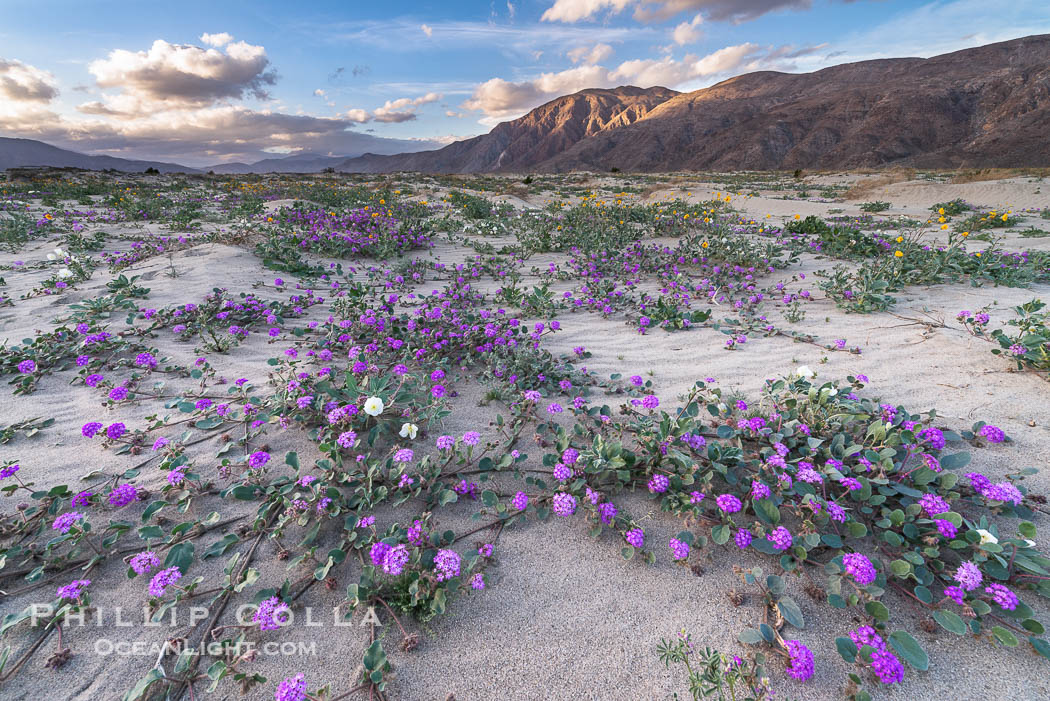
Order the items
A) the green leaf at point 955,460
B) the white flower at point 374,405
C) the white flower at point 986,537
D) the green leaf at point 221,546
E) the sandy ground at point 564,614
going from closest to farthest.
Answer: the sandy ground at point 564,614
the white flower at point 986,537
the green leaf at point 221,546
the green leaf at point 955,460
the white flower at point 374,405

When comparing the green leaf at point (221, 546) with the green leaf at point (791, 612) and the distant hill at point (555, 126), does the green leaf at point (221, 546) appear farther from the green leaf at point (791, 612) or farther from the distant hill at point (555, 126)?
the distant hill at point (555, 126)

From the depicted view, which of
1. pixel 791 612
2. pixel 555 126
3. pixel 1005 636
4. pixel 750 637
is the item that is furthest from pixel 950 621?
pixel 555 126

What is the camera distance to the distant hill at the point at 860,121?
55328mm

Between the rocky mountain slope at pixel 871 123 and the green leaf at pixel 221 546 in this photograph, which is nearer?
the green leaf at pixel 221 546

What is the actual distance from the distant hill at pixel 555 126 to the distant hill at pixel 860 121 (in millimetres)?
6868

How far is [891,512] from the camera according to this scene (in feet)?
7.56

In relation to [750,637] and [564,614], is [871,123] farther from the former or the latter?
[564,614]

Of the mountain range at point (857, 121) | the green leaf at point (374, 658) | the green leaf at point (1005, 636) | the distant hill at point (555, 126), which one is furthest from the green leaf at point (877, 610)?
the distant hill at point (555, 126)

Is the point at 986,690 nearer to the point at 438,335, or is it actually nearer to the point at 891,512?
the point at 891,512

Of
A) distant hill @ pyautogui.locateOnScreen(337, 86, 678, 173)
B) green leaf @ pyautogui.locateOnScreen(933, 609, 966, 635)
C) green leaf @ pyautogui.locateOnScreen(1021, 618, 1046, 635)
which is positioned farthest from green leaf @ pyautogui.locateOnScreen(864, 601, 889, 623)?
distant hill @ pyautogui.locateOnScreen(337, 86, 678, 173)

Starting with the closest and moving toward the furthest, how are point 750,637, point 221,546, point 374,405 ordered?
point 750,637, point 221,546, point 374,405

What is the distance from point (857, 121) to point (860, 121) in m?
0.39

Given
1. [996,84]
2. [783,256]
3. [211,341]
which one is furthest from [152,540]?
[996,84]

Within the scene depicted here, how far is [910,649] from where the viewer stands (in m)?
1.75
